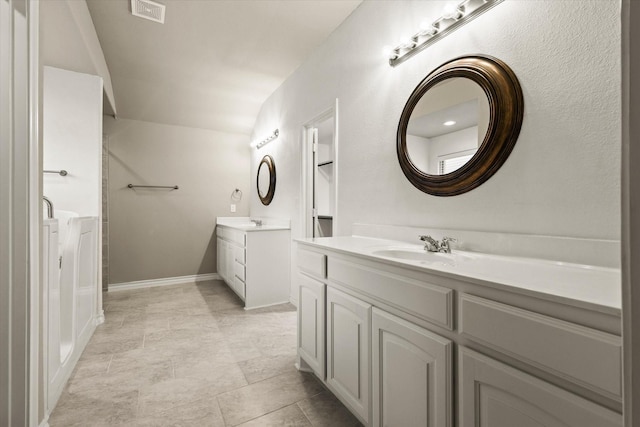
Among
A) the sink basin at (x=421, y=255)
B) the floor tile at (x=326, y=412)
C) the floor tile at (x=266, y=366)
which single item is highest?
the sink basin at (x=421, y=255)

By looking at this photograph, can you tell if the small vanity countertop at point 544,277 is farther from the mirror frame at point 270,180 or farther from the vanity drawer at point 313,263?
the mirror frame at point 270,180

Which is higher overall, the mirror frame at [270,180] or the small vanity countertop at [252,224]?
the mirror frame at [270,180]

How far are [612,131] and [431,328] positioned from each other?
2.99 feet

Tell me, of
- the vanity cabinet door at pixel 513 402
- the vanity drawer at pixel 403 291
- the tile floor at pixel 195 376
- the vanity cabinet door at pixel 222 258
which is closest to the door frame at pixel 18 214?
the tile floor at pixel 195 376

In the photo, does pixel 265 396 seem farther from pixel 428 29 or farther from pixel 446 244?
pixel 428 29

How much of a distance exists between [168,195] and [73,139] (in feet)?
5.56

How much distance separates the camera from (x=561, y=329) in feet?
2.31

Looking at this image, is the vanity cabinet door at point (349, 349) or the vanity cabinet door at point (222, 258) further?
the vanity cabinet door at point (222, 258)

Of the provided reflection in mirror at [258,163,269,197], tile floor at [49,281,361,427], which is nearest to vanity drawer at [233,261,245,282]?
tile floor at [49,281,361,427]

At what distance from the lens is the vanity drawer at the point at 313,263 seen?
66.4 inches

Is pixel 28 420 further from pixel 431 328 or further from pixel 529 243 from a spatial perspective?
pixel 529 243

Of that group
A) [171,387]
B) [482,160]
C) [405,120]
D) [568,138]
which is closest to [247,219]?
[171,387]

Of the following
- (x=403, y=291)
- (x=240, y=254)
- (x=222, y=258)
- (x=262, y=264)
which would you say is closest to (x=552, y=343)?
(x=403, y=291)

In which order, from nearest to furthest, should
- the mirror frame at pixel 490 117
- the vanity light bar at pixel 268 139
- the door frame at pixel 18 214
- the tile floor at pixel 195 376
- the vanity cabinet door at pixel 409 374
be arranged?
the vanity cabinet door at pixel 409 374 → the door frame at pixel 18 214 → the mirror frame at pixel 490 117 → the tile floor at pixel 195 376 → the vanity light bar at pixel 268 139
